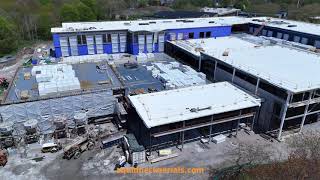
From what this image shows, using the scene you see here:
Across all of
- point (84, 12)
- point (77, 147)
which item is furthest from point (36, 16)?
point (77, 147)

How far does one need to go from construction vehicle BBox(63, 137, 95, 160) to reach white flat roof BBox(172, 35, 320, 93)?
87.6 feet

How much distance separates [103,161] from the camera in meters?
36.2

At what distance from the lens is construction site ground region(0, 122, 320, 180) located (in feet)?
111

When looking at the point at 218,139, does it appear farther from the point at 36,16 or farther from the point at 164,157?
the point at 36,16

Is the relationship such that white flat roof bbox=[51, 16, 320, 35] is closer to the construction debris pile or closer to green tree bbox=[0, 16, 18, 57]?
the construction debris pile

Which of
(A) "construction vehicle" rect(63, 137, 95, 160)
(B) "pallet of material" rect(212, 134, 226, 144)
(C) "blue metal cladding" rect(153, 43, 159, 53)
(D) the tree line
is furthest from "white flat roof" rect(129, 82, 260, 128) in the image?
(D) the tree line

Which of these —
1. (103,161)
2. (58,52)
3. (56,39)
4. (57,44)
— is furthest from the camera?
(58,52)

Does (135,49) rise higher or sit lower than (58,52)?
higher

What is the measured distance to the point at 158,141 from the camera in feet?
129

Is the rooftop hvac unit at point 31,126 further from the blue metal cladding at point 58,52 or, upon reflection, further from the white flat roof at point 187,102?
the blue metal cladding at point 58,52

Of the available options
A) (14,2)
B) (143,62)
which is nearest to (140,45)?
(143,62)

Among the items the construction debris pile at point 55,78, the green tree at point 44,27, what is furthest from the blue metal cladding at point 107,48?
the green tree at point 44,27

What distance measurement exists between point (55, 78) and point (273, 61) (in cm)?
3811

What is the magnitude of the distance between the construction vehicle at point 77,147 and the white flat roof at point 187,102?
8.13m
